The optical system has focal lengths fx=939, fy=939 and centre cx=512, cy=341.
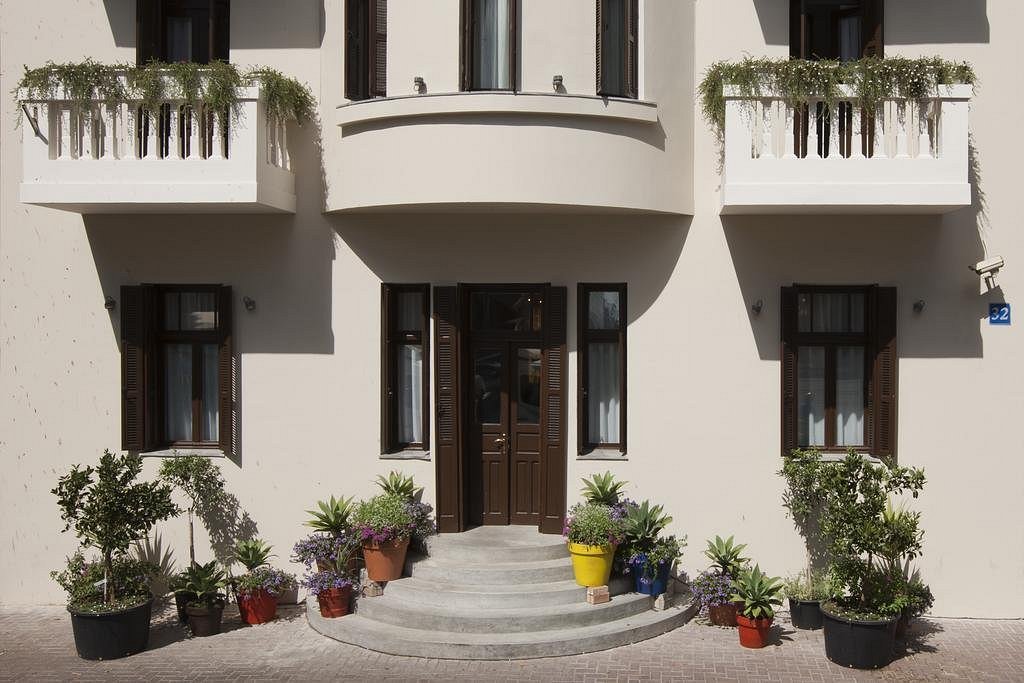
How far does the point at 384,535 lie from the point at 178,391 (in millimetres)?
3350

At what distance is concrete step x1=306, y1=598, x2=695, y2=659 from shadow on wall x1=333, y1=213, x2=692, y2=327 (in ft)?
11.5

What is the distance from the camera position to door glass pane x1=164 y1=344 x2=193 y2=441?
1149 cm

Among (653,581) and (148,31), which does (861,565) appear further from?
(148,31)

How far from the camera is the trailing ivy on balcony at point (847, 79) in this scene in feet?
32.9

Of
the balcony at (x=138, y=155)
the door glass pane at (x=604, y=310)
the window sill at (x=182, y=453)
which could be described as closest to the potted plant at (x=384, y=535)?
the window sill at (x=182, y=453)

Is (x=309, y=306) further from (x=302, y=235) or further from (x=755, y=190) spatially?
(x=755, y=190)

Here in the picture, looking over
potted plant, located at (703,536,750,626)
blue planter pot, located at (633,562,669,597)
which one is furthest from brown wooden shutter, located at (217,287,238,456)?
potted plant, located at (703,536,750,626)

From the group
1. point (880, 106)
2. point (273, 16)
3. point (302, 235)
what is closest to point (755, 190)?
point (880, 106)

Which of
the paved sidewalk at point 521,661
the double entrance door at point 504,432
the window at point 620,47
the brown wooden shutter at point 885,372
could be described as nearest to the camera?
the paved sidewalk at point 521,661

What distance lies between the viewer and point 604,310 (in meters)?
11.3

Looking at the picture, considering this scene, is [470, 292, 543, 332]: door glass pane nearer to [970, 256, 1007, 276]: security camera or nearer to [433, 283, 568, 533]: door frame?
[433, 283, 568, 533]: door frame

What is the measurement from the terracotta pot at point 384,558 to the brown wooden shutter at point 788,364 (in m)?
Result: 4.53

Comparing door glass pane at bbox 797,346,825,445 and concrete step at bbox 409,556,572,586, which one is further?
door glass pane at bbox 797,346,825,445

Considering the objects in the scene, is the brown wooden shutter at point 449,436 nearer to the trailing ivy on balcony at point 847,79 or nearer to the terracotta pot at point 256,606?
the terracotta pot at point 256,606
